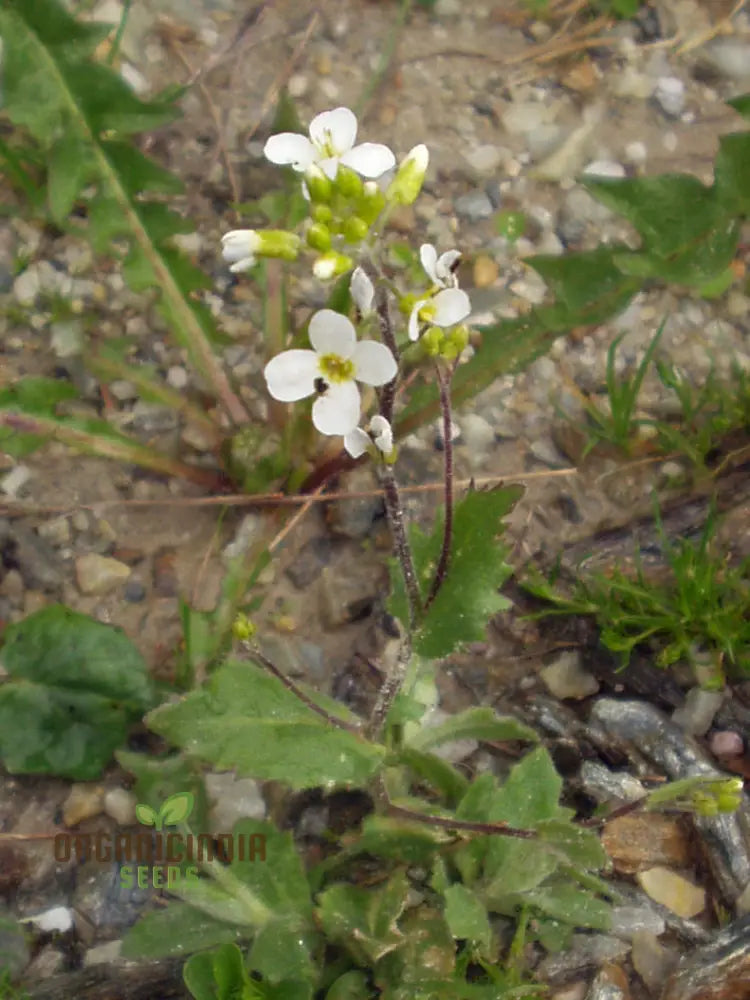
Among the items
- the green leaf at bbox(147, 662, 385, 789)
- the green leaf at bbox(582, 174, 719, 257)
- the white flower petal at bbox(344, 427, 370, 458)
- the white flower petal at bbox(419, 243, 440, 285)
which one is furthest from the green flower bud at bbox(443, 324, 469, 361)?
the green leaf at bbox(582, 174, 719, 257)

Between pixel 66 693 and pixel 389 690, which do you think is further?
pixel 66 693

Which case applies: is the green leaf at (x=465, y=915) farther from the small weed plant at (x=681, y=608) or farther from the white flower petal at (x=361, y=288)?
the white flower petal at (x=361, y=288)

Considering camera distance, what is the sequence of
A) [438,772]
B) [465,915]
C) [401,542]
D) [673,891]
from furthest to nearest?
[673,891] < [438,772] < [465,915] < [401,542]

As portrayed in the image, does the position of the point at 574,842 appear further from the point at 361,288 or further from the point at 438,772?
the point at 361,288

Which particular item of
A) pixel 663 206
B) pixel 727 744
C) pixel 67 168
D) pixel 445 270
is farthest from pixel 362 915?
pixel 67 168

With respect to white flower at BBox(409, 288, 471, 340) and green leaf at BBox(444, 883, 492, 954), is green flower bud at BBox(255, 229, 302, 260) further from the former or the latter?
green leaf at BBox(444, 883, 492, 954)

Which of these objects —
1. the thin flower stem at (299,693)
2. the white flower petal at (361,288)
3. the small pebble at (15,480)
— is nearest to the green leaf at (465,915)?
the thin flower stem at (299,693)
